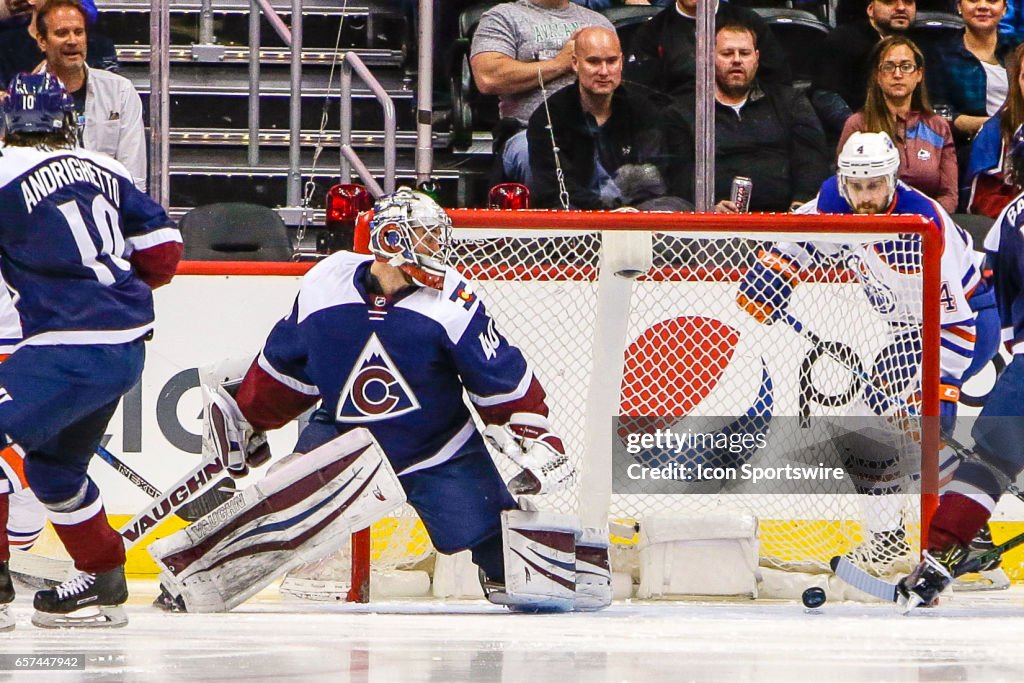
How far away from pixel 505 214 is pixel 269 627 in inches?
51.9

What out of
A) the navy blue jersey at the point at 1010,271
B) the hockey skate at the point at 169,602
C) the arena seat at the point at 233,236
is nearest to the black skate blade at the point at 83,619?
the hockey skate at the point at 169,602

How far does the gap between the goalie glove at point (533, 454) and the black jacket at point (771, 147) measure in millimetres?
1573

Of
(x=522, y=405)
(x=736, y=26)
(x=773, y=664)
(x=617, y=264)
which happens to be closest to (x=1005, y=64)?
(x=736, y=26)

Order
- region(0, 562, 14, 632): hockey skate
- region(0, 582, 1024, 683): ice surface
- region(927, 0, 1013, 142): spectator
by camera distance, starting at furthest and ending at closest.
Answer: region(927, 0, 1013, 142): spectator < region(0, 562, 14, 632): hockey skate < region(0, 582, 1024, 683): ice surface

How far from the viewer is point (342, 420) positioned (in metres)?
4.18

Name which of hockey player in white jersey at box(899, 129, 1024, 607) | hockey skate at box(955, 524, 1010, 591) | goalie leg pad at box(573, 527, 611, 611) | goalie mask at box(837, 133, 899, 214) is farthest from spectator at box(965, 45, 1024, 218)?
goalie leg pad at box(573, 527, 611, 611)

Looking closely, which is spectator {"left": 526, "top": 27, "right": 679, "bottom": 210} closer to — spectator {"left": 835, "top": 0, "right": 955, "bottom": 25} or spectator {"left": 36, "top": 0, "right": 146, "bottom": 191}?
spectator {"left": 835, "top": 0, "right": 955, "bottom": 25}

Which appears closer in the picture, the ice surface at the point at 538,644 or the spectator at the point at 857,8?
the ice surface at the point at 538,644

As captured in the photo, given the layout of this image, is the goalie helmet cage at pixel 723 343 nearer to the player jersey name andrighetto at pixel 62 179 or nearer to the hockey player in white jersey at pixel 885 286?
the hockey player in white jersey at pixel 885 286

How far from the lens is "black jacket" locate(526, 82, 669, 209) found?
534 cm

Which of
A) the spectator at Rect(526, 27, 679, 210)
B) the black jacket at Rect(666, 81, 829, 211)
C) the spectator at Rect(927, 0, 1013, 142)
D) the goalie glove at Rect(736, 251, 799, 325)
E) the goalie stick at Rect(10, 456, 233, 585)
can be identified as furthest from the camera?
the spectator at Rect(927, 0, 1013, 142)

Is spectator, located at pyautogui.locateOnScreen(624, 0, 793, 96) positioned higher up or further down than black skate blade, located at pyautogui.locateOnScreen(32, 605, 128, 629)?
higher up

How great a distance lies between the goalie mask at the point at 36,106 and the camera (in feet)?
12.5

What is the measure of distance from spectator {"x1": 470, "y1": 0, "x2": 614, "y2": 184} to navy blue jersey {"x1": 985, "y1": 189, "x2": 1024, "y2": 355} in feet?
5.03
